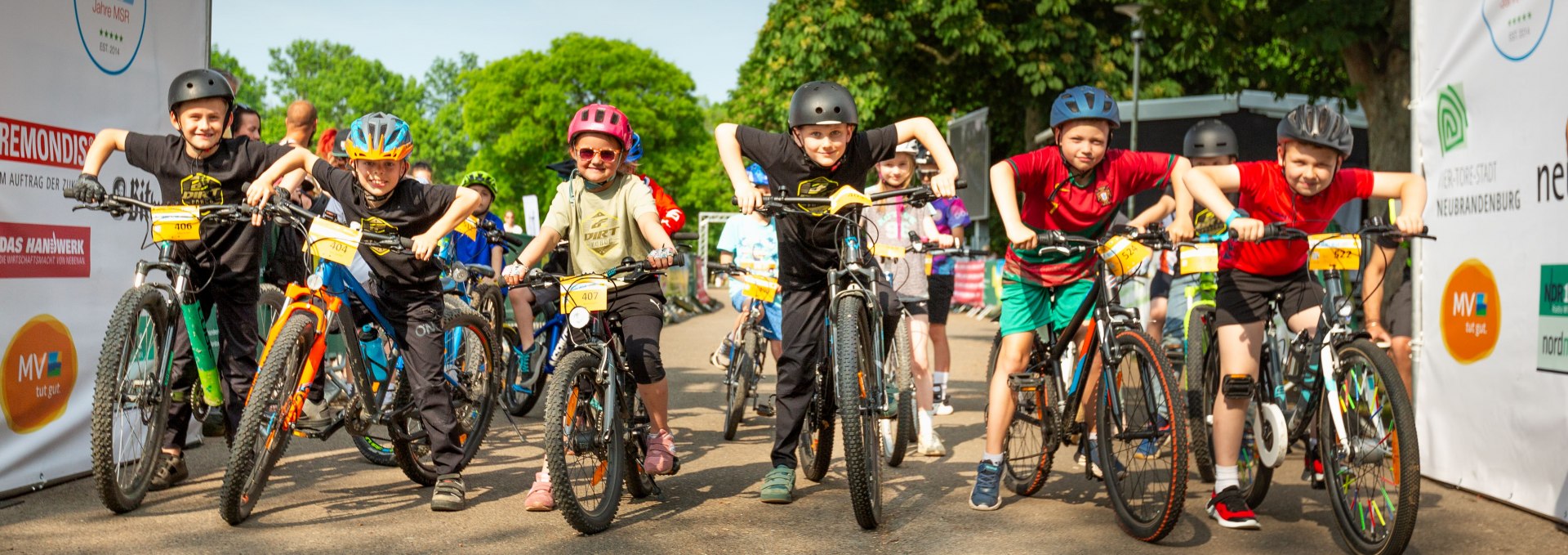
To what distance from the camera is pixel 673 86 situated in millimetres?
65000

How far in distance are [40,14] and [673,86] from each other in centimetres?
5865

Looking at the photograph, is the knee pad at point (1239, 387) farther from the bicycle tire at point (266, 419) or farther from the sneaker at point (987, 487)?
the bicycle tire at point (266, 419)

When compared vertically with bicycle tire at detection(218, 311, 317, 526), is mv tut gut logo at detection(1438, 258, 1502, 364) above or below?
above

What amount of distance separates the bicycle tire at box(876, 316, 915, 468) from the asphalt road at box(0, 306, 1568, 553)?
12cm

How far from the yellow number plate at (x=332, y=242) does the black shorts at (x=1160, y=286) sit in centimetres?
563

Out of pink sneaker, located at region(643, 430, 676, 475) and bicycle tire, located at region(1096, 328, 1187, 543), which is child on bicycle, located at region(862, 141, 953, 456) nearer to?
pink sneaker, located at region(643, 430, 676, 475)

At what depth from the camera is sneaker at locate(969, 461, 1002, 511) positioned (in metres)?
6.36

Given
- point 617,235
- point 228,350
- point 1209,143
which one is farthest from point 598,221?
point 1209,143

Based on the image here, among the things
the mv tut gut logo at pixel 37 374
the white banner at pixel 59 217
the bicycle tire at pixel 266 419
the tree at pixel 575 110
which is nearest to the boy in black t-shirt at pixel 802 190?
the bicycle tire at pixel 266 419

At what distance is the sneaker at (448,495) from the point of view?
618cm

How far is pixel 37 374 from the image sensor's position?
270 inches

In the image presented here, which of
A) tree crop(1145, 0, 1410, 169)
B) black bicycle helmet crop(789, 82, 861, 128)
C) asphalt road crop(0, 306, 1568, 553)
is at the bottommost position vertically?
asphalt road crop(0, 306, 1568, 553)

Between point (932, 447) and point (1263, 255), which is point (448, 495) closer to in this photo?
point (932, 447)

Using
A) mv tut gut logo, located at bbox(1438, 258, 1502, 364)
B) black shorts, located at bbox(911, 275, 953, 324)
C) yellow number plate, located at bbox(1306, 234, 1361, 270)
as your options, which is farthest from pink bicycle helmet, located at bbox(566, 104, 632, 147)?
mv tut gut logo, located at bbox(1438, 258, 1502, 364)
